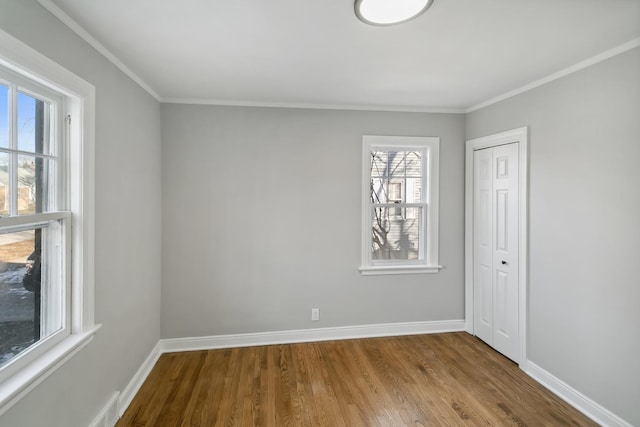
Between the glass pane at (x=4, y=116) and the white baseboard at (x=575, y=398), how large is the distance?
12.3 ft

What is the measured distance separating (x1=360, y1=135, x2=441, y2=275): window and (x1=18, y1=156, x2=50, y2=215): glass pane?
2.65m

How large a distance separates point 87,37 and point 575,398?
13.3 feet

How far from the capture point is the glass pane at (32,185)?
4.65ft

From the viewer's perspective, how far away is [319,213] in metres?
3.21

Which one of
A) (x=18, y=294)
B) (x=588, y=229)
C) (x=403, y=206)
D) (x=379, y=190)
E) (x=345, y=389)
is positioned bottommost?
(x=345, y=389)

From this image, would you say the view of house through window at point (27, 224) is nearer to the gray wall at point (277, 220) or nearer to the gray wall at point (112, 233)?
the gray wall at point (112, 233)

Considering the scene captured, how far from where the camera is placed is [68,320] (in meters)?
1.69

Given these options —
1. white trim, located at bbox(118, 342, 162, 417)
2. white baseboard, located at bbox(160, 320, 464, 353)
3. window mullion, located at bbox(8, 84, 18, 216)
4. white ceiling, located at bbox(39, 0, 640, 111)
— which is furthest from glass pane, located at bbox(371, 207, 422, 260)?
window mullion, located at bbox(8, 84, 18, 216)

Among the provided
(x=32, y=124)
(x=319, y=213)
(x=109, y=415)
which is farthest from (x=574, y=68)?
(x=109, y=415)

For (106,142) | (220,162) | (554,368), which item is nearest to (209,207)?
(220,162)

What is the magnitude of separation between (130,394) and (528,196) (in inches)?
141

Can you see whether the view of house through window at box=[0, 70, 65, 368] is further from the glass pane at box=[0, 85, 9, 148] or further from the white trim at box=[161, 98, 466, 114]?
the white trim at box=[161, 98, 466, 114]

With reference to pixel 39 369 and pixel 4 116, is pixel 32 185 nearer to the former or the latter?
pixel 4 116

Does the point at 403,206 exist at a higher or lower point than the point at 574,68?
lower
